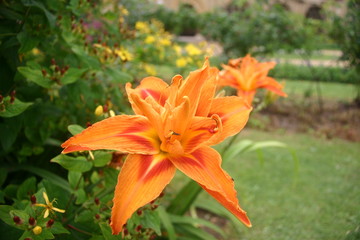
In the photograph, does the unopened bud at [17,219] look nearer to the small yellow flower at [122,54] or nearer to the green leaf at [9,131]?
the green leaf at [9,131]

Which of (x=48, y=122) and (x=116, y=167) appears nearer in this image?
(x=116, y=167)

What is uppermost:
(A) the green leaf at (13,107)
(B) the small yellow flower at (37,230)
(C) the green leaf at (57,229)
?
(A) the green leaf at (13,107)

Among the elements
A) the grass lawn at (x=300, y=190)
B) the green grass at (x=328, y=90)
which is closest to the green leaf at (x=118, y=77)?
the grass lawn at (x=300, y=190)

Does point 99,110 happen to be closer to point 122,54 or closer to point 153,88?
point 153,88

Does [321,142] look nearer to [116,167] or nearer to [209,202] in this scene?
[209,202]

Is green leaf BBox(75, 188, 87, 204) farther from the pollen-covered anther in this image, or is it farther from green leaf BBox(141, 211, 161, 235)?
the pollen-covered anther

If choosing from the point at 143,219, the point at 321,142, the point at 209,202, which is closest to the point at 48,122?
the point at 143,219
